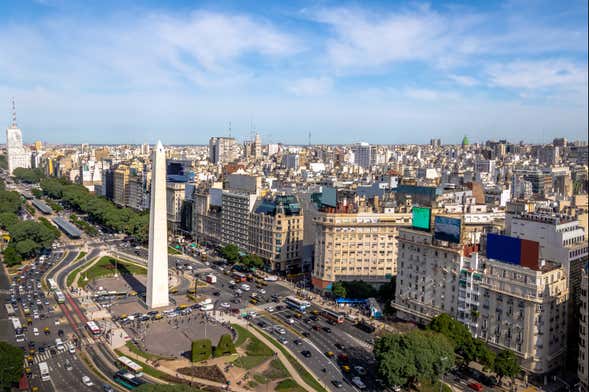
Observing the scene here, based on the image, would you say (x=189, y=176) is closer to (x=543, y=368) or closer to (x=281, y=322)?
(x=281, y=322)

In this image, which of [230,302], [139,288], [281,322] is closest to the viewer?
[281,322]

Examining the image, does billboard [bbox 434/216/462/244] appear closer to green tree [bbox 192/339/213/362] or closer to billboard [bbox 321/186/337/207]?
billboard [bbox 321/186/337/207]

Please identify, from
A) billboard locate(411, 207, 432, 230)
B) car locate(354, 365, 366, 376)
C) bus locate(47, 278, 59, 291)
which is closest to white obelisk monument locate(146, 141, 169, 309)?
bus locate(47, 278, 59, 291)

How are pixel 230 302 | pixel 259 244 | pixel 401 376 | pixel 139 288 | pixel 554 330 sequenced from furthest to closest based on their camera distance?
pixel 259 244
pixel 139 288
pixel 230 302
pixel 554 330
pixel 401 376

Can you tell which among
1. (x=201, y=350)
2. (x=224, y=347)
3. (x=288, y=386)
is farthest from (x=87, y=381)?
(x=288, y=386)

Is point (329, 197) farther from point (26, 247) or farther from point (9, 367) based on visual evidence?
point (26, 247)

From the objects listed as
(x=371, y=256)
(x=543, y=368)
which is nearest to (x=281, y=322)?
(x=371, y=256)
